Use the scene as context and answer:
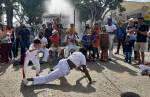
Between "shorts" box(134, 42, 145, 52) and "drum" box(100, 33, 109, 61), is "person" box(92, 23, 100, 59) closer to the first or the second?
"drum" box(100, 33, 109, 61)

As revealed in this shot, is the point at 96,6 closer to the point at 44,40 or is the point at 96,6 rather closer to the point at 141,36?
the point at 44,40

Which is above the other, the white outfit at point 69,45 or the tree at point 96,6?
the tree at point 96,6

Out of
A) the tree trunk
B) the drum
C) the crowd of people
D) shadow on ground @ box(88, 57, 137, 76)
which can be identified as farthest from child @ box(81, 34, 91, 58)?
the tree trunk

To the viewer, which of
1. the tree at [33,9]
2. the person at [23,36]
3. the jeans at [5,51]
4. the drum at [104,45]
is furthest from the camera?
the tree at [33,9]

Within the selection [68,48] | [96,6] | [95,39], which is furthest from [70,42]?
[96,6]

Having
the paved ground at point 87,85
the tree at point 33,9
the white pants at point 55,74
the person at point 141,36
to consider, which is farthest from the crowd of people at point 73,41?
the tree at point 33,9

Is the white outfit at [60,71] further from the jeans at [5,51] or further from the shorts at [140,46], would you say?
the jeans at [5,51]

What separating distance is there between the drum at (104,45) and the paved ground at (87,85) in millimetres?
1751

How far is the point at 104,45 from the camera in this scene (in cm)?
1759

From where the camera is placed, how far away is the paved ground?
10984 mm

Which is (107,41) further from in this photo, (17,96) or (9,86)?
(17,96)

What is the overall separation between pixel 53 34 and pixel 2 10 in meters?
36.2

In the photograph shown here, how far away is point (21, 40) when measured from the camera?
730 inches

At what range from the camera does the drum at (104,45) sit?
17562mm
